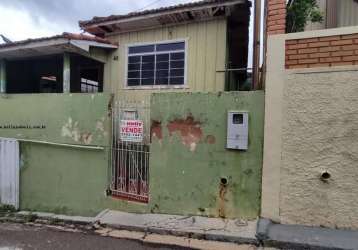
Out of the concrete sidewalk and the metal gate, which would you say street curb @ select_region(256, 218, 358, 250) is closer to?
the concrete sidewalk

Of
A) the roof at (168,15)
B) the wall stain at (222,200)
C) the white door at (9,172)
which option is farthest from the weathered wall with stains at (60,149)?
the roof at (168,15)

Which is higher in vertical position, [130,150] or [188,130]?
[188,130]

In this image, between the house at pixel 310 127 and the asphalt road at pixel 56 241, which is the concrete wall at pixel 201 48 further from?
the asphalt road at pixel 56 241

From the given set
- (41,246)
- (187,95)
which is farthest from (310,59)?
(41,246)

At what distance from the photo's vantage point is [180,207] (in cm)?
598

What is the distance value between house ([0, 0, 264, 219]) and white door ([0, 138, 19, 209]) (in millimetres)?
24

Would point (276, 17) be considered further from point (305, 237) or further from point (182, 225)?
point (182, 225)

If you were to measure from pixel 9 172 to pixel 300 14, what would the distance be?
7.04 meters

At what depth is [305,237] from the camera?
482 centimetres

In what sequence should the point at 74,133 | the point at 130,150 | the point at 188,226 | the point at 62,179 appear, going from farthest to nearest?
the point at 62,179 < the point at 74,133 < the point at 130,150 < the point at 188,226

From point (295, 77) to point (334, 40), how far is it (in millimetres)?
744

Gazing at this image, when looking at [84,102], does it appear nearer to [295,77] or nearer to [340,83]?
[295,77]

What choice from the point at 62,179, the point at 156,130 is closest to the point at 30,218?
the point at 62,179

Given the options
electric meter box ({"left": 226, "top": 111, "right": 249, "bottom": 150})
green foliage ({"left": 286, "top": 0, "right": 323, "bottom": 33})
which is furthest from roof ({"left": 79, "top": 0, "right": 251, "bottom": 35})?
electric meter box ({"left": 226, "top": 111, "right": 249, "bottom": 150})
